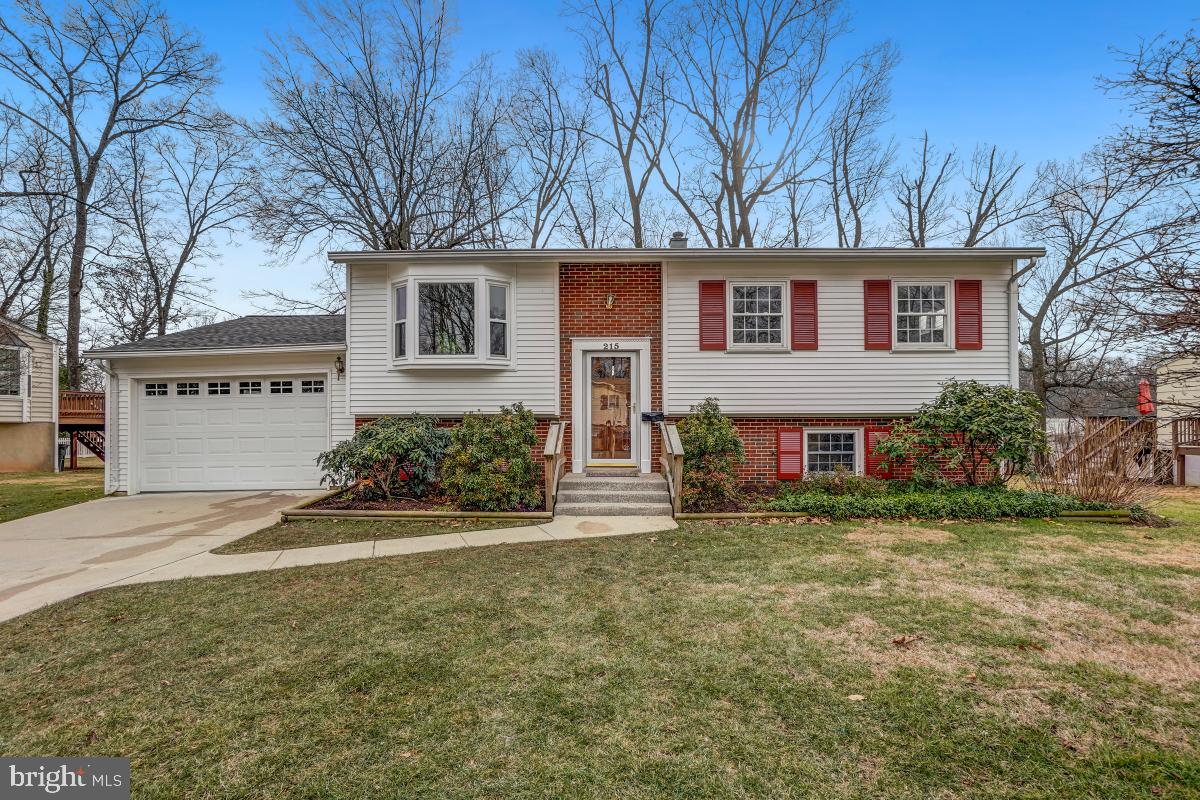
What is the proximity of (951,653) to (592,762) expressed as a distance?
8.16 ft

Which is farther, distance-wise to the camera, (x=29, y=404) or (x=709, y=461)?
(x=29, y=404)

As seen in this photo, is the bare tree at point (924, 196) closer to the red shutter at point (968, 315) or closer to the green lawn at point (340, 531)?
the red shutter at point (968, 315)

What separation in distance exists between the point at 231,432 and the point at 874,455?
12.3 metres

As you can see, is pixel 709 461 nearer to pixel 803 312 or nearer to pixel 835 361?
pixel 835 361

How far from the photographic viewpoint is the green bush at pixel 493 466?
7547 millimetres

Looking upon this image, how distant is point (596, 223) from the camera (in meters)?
19.2

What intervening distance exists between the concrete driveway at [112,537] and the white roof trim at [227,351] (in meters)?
2.70

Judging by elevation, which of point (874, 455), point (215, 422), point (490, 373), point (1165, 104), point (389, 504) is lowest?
point (389, 504)

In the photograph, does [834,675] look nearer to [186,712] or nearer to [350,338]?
[186,712]

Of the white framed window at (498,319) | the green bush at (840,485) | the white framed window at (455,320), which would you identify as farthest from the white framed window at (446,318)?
the green bush at (840,485)

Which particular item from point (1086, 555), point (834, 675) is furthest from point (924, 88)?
point (834, 675)

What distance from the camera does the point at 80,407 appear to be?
17781mm

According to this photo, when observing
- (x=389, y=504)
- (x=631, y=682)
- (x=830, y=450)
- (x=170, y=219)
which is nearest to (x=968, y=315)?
(x=830, y=450)

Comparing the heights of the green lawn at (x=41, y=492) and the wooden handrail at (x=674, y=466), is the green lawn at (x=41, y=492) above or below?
below
